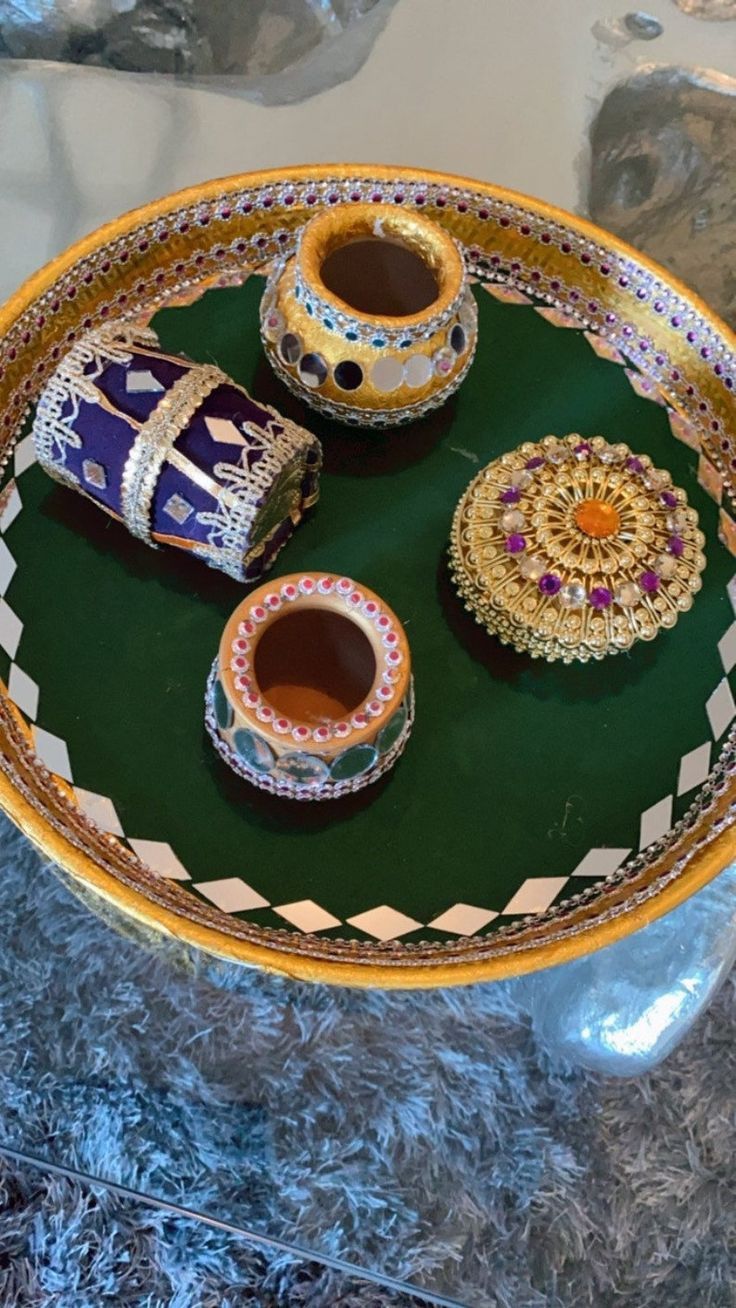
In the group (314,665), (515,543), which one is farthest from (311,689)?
(515,543)

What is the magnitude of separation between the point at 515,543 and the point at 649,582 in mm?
74

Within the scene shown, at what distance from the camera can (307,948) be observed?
1.76 ft

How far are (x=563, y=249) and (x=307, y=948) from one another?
449 millimetres

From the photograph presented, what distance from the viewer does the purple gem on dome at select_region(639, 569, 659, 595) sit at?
583 millimetres

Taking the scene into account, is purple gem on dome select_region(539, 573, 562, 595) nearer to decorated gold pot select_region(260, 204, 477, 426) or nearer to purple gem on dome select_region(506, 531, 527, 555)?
purple gem on dome select_region(506, 531, 527, 555)

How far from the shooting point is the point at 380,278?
612mm

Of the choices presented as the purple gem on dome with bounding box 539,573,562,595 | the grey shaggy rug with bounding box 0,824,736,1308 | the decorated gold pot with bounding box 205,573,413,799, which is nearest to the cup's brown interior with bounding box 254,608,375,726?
the decorated gold pot with bounding box 205,573,413,799

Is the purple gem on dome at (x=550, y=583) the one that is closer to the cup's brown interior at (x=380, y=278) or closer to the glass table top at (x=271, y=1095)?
the cup's brown interior at (x=380, y=278)

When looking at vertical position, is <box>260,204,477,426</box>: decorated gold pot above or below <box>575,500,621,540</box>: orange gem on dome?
above

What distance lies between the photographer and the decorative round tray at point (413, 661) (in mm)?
560

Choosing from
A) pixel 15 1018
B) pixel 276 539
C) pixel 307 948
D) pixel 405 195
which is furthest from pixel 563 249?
pixel 15 1018

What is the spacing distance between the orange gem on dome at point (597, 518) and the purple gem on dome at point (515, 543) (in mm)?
32

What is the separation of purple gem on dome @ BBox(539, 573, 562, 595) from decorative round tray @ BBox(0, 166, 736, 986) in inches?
2.4

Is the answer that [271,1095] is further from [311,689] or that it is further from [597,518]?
[597,518]
